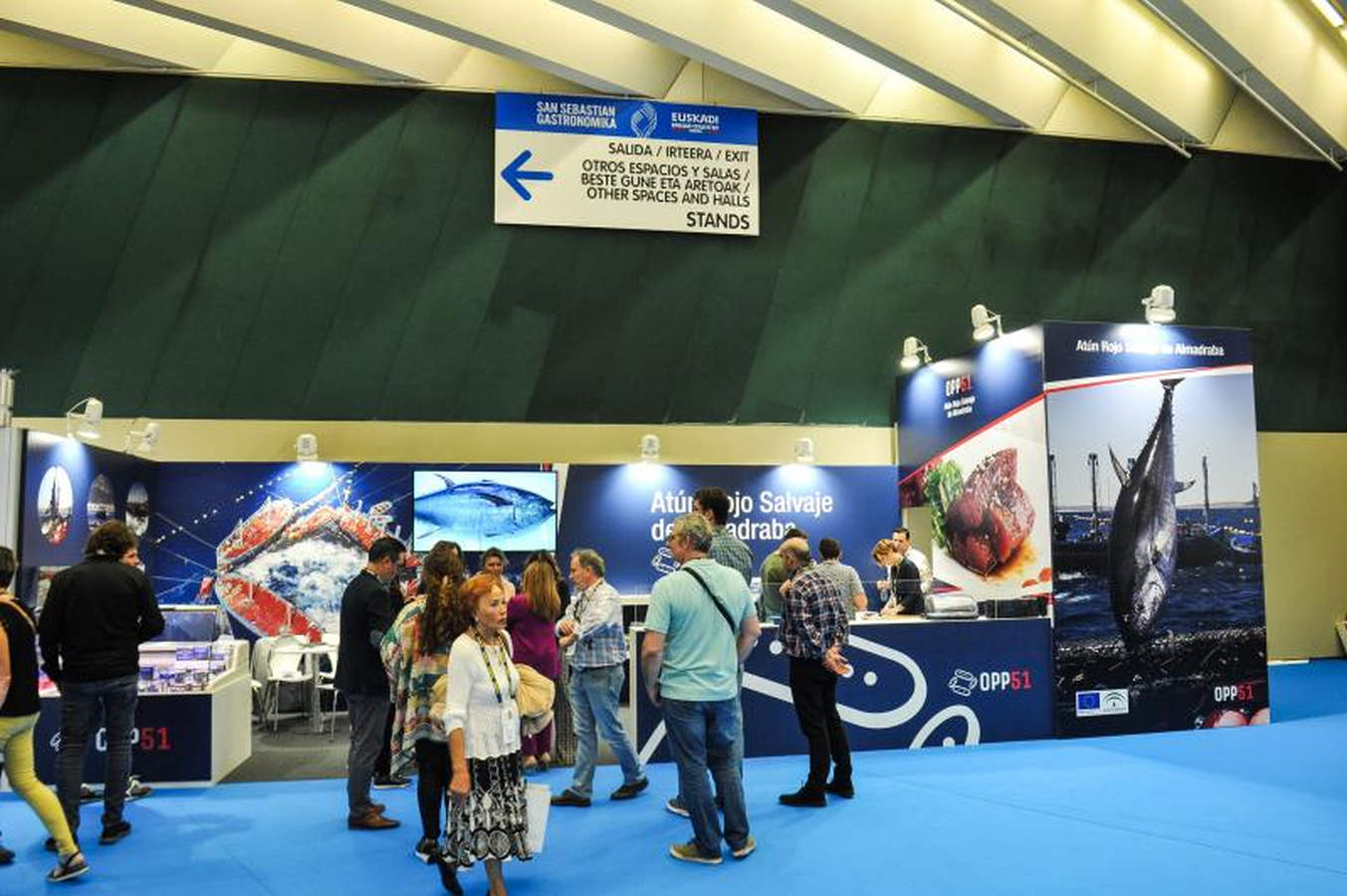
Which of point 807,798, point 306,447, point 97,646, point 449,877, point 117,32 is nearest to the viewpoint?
point 449,877

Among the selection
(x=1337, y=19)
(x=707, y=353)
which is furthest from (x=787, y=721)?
(x=1337, y=19)

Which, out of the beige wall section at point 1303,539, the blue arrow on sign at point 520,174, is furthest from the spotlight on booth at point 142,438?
the beige wall section at point 1303,539

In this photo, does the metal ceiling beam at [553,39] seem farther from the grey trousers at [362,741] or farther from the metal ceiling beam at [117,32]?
the grey trousers at [362,741]

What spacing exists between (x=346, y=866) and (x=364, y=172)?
23.5 feet

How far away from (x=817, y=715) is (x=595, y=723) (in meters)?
1.21

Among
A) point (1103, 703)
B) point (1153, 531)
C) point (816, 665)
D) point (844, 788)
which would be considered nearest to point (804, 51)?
point (1153, 531)

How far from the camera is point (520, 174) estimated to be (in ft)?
33.8

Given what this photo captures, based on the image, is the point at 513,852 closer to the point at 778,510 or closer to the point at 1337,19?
the point at 778,510

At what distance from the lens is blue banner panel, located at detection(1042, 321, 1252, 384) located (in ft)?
25.7

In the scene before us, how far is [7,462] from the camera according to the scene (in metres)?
6.88

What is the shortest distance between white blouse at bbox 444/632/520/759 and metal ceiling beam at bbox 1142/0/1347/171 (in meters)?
7.39

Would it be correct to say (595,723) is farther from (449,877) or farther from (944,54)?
(944,54)

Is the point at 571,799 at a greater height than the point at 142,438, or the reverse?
the point at 142,438

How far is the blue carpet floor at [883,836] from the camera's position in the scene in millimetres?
4301
